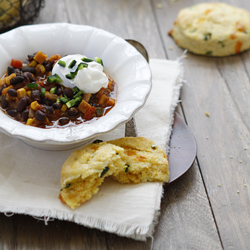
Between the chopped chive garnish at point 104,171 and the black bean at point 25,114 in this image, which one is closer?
the chopped chive garnish at point 104,171

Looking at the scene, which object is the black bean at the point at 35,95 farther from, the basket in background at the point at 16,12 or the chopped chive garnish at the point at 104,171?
the basket in background at the point at 16,12

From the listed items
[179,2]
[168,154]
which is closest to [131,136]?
[168,154]

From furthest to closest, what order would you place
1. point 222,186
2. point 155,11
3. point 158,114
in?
point 155,11
point 158,114
point 222,186

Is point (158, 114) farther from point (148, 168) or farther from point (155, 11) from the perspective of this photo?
point (155, 11)

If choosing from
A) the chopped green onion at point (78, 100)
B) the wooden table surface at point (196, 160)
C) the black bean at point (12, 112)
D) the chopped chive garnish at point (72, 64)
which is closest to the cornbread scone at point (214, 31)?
the wooden table surface at point (196, 160)

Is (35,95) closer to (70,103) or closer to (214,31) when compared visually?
(70,103)
